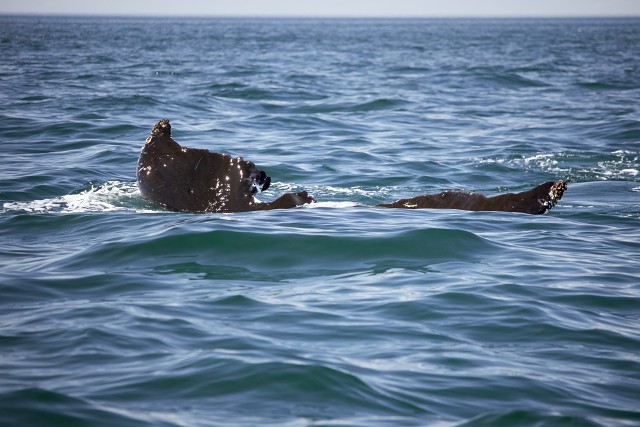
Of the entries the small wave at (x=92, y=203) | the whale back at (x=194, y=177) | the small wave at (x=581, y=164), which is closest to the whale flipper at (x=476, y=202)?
the whale back at (x=194, y=177)

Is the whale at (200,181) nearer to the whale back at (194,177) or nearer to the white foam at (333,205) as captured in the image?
the whale back at (194,177)

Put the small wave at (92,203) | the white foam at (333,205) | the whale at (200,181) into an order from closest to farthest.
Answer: the whale at (200,181) → the small wave at (92,203) → the white foam at (333,205)

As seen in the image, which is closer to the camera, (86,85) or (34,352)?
(34,352)

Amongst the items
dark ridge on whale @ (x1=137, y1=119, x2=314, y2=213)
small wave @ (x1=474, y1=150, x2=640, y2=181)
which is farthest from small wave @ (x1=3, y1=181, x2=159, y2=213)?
small wave @ (x1=474, y1=150, x2=640, y2=181)

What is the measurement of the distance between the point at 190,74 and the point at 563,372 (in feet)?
96.1

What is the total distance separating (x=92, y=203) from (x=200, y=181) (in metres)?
2.01

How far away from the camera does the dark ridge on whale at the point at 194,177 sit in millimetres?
Answer: 10102

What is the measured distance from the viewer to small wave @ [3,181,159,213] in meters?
11.0

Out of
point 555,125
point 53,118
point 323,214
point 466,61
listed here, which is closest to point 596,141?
point 555,125

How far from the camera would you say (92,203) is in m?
11.5

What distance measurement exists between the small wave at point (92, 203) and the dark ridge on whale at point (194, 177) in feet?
1.35

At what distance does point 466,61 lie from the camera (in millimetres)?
45469

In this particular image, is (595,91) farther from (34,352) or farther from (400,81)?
(34,352)

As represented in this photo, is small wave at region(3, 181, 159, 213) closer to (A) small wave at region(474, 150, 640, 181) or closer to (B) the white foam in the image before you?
(B) the white foam
